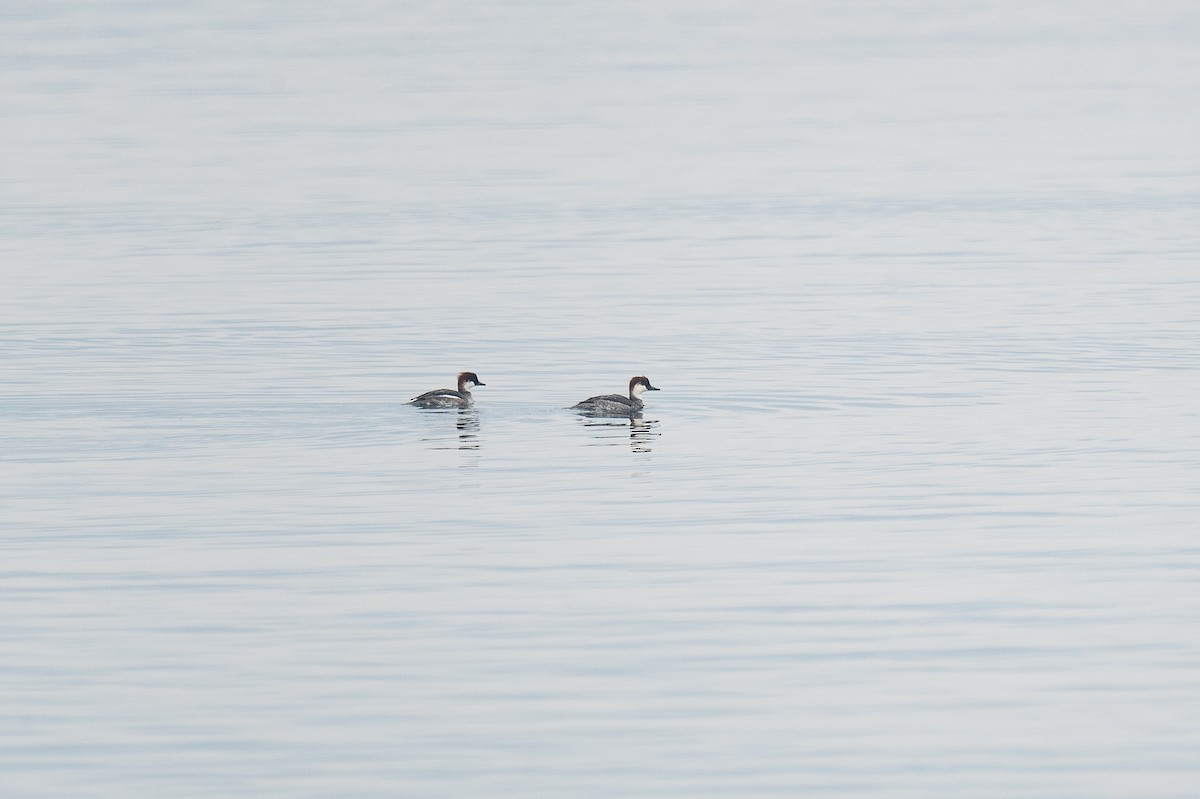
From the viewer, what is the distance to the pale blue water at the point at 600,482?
38.2ft

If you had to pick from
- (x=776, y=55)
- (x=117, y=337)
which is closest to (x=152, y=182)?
(x=117, y=337)

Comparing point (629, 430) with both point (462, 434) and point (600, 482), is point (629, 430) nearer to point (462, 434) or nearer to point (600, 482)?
point (462, 434)

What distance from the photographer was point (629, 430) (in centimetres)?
2047

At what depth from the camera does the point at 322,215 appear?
129 ft

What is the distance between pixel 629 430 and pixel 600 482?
2.49 m

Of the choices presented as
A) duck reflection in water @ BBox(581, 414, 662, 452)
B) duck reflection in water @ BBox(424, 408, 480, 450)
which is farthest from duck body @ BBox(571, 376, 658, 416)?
duck reflection in water @ BBox(424, 408, 480, 450)

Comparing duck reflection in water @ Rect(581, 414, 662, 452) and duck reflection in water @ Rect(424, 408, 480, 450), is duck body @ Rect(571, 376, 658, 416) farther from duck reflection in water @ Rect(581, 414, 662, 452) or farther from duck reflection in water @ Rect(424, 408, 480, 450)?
duck reflection in water @ Rect(424, 408, 480, 450)

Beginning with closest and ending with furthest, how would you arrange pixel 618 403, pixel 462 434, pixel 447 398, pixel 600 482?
1. pixel 600 482
2. pixel 462 434
3. pixel 618 403
4. pixel 447 398

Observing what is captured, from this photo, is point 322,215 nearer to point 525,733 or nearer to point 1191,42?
point 525,733

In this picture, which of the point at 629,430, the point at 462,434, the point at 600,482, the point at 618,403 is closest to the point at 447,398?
the point at 462,434

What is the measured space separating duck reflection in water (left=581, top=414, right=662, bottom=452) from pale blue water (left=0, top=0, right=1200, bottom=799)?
134 millimetres

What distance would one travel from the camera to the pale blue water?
11.6 metres

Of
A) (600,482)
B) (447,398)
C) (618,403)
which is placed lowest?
(600,482)

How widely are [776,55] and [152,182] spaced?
52.5 m
